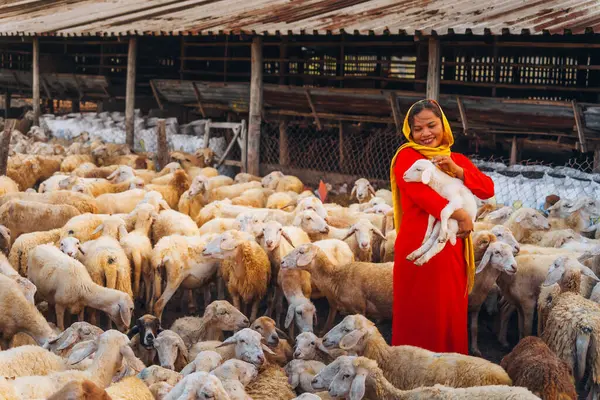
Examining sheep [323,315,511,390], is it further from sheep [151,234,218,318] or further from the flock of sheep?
sheep [151,234,218,318]

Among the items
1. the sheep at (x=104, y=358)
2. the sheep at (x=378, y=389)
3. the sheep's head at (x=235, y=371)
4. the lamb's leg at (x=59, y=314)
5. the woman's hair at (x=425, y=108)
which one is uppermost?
the woman's hair at (x=425, y=108)

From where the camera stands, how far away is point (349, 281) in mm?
8805

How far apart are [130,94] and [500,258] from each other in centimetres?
1219

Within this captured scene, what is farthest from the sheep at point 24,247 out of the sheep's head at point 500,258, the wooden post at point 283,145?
the wooden post at point 283,145

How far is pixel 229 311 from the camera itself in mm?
8219

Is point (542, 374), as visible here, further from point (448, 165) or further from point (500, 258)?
point (500, 258)

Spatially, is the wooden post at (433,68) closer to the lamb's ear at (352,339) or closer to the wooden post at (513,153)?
the wooden post at (513,153)

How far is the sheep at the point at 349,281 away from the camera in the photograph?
8.61 metres

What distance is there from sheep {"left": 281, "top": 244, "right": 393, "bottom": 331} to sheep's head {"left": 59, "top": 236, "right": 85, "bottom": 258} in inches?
85.4

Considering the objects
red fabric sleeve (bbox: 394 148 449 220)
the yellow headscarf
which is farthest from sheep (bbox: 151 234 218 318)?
red fabric sleeve (bbox: 394 148 449 220)

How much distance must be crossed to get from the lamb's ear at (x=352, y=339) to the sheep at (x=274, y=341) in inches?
40.0

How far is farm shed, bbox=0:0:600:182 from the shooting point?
1301 centimetres

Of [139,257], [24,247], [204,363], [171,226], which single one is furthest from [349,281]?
[24,247]

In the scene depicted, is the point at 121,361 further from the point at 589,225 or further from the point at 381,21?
the point at 381,21
